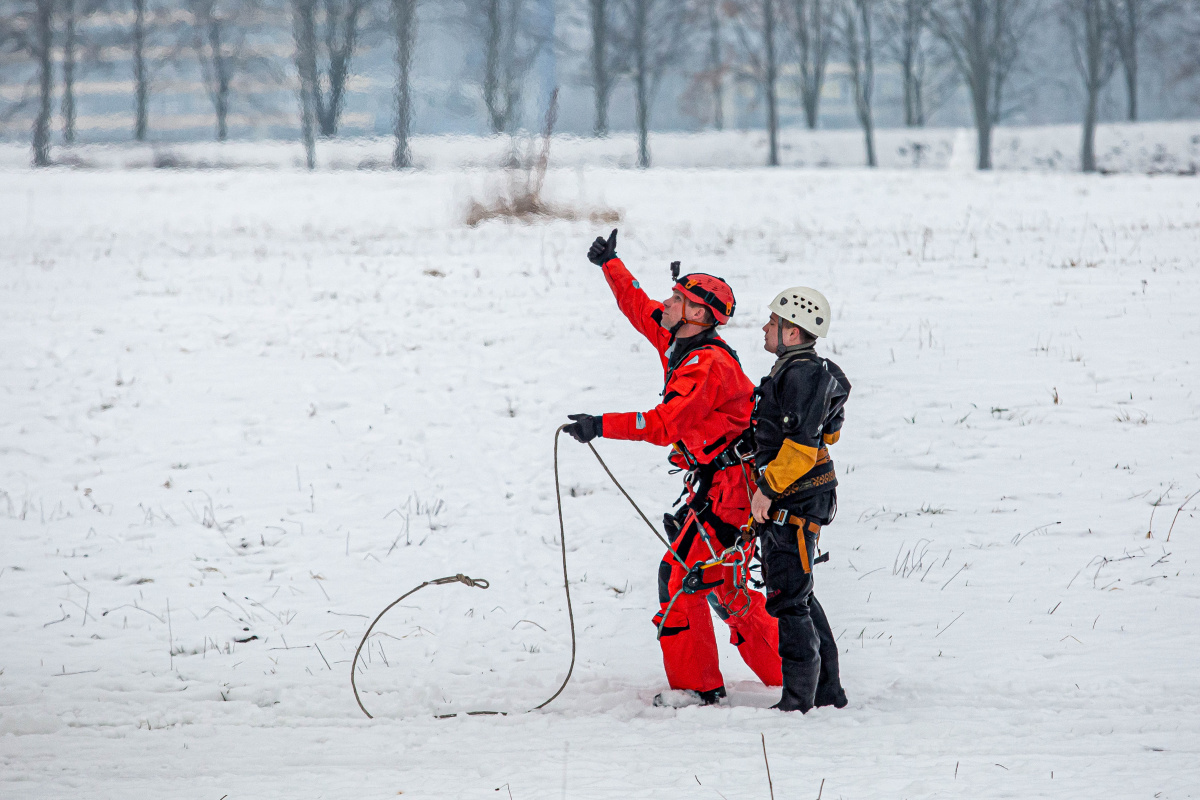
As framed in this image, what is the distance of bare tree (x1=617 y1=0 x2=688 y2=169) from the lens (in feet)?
133

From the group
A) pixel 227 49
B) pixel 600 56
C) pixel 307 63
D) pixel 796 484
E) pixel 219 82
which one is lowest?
pixel 796 484

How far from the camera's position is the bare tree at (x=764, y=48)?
41.3m

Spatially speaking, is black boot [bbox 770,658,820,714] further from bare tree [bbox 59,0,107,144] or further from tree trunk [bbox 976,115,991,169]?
tree trunk [bbox 976,115,991,169]

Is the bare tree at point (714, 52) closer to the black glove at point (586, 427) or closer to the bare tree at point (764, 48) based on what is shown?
the bare tree at point (764, 48)

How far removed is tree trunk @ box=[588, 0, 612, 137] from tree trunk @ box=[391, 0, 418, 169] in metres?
13.4

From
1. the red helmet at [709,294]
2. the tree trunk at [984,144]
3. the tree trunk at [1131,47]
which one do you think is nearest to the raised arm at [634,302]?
the red helmet at [709,294]

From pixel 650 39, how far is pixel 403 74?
63.2 ft

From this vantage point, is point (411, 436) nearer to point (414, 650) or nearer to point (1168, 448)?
point (414, 650)

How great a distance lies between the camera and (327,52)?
91.1 ft

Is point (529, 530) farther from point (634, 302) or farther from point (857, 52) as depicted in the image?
point (857, 52)

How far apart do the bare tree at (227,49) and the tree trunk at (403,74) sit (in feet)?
23.1

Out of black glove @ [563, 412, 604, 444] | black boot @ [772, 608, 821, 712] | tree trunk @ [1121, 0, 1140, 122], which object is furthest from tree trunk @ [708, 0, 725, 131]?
black boot @ [772, 608, 821, 712]

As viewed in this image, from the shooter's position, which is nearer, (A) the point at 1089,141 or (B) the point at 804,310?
(B) the point at 804,310

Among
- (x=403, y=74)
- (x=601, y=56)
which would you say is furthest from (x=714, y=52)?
(x=403, y=74)
